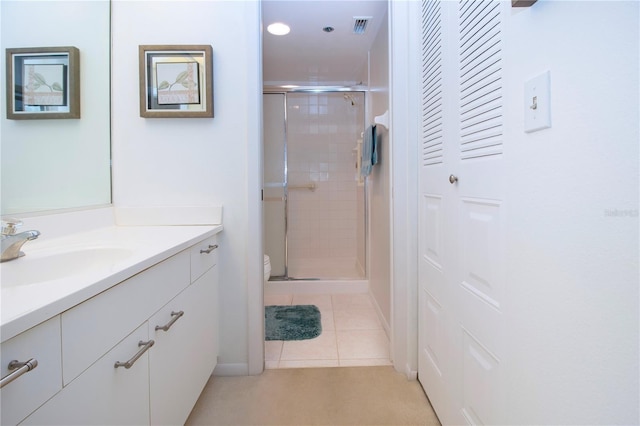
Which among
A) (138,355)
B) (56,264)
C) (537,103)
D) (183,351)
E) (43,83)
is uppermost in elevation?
(43,83)

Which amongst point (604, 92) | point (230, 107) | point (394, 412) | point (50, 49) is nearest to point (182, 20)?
point (230, 107)

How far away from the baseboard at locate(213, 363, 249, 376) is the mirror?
101 cm

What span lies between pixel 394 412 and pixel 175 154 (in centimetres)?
159

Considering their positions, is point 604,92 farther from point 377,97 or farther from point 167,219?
point 377,97

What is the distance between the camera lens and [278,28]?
2285 millimetres

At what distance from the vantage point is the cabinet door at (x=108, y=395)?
2.05 feet

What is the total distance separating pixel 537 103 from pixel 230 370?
172 centimetres

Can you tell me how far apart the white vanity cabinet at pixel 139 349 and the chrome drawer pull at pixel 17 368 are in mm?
74

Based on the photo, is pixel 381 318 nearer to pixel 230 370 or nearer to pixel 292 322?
pixel 292 322

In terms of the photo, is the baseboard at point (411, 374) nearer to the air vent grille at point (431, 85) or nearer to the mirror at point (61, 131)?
the air vent grille at point (431, 85)

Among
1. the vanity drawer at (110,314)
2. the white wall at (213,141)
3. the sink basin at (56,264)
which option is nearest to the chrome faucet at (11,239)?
the sink basin at (56,264)

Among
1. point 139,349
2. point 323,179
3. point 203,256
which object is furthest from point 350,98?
point 139,349

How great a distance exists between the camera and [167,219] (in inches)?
64.4

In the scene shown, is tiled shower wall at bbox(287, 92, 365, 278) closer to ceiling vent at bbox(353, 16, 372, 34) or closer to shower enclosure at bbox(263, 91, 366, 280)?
shower enclosure at bbox(263, 91, 366, 280)
